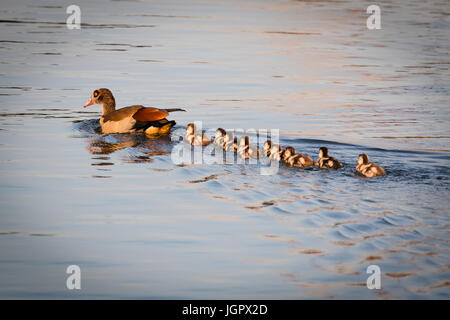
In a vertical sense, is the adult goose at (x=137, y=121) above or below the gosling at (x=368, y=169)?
above

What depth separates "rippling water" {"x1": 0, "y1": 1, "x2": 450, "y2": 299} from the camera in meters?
6.45

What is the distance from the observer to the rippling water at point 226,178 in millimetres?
6453

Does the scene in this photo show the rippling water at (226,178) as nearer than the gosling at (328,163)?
Yes

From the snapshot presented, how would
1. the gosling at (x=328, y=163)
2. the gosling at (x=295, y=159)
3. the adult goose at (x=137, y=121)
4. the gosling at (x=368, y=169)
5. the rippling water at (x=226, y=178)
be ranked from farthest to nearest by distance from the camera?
the adult goose at (x=137, y=121) < the gosling at (x=295, y=159) < the gosling at (x=328, y=163) < the gosling at (x=368, y=169) < the rippling water at (x=226, y=178)

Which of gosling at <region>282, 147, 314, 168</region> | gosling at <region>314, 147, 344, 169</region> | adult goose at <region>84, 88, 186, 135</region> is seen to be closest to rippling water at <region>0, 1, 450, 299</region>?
adult goose at <region>84, 88, 186, 135</region>

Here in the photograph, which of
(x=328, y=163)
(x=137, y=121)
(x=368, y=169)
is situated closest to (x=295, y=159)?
(x=328, y=163)

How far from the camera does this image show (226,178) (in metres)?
9.32

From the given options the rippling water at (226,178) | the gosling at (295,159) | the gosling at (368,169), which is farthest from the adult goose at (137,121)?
the gosling at (368,169)

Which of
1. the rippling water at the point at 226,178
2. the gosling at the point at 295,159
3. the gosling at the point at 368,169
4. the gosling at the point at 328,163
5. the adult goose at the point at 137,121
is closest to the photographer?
the rippling water at the point at 226,178

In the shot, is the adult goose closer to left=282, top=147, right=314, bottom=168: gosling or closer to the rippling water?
the rippling water

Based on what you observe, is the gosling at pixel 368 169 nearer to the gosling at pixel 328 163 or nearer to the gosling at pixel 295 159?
the gosling at pixel 328 163

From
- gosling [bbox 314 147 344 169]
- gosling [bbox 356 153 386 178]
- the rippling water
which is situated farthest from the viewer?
gosling [bbox 314 147 344 169]

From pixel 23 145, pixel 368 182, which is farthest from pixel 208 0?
pixel 368 182

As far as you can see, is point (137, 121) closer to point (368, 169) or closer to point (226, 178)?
point (226, 178)
